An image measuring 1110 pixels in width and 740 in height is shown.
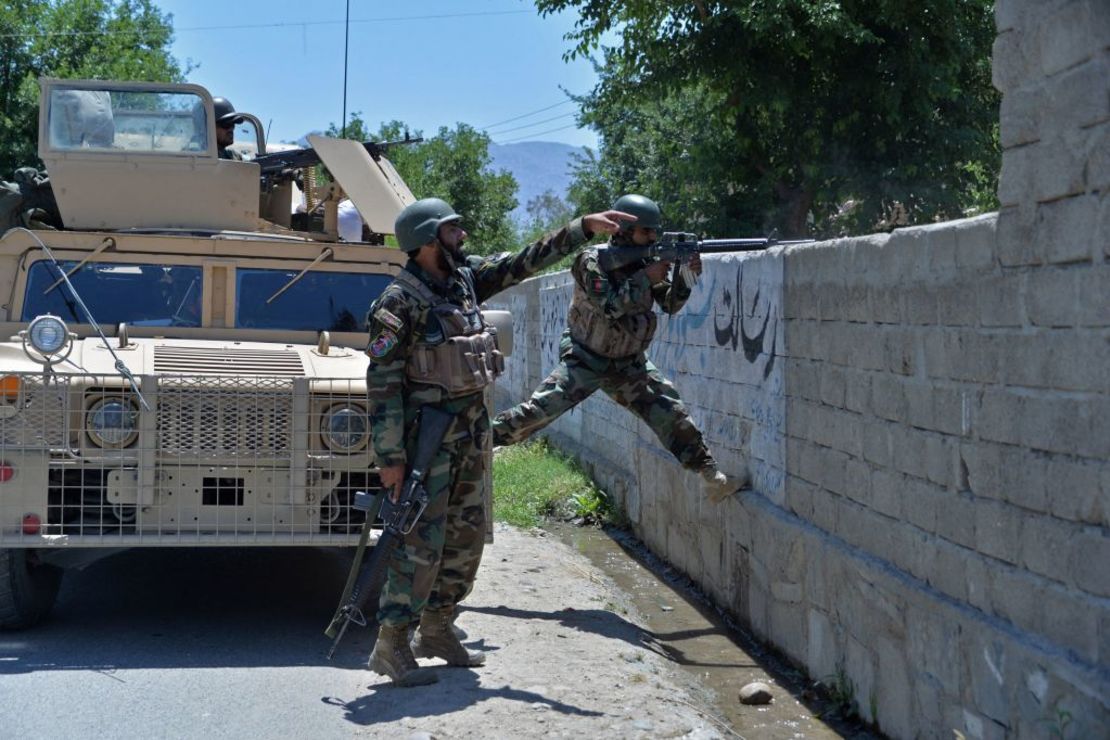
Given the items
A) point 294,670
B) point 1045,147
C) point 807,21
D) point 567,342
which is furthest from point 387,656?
point 807,21

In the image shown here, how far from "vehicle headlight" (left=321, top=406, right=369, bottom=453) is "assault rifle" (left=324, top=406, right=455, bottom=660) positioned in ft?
2.08

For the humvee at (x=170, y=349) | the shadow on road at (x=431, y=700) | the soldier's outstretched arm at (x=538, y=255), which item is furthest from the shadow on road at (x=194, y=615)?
the soldier's outstretched arm at (x=538, y=255)

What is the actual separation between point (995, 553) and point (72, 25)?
25.2 meters

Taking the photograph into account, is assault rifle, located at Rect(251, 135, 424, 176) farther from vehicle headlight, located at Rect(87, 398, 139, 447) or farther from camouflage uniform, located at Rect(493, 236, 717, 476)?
vehicle headlight, located at Rect(87, 398, 139, 447)

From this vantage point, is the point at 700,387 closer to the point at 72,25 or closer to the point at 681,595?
the point at 681,595

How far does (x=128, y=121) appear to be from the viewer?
777 cm

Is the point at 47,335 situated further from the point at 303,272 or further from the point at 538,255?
the point at 538,255

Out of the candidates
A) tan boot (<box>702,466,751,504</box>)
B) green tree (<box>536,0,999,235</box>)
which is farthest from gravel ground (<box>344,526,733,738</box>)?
green tree (<box>536,0,999,235</box>)

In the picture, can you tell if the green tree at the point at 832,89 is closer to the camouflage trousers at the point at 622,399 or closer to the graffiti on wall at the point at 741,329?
the graffiti on wall at the point at 741,329

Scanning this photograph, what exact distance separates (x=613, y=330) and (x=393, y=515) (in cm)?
211

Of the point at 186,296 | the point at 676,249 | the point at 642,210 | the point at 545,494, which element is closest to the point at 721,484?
the point at 676,249

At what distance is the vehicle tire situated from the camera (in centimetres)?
592

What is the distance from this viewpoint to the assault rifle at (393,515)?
5227mm

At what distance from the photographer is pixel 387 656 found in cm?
537
